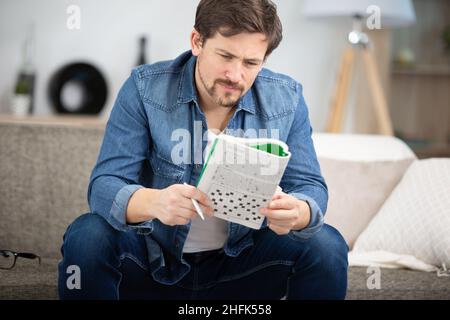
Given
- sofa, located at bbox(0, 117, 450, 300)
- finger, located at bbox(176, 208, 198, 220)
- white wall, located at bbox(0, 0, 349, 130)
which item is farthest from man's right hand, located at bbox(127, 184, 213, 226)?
white wall, located at bbox(0, 0, 349, 130)

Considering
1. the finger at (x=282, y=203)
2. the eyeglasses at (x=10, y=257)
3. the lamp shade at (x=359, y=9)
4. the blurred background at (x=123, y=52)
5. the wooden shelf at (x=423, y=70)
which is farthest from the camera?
the wooden shelf at (x=423, y=70)

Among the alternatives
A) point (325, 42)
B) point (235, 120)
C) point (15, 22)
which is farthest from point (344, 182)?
point (15, 22)

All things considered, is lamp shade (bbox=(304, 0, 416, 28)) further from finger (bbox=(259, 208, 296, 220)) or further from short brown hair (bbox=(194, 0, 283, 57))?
finger (bbox=(259, 208, 296, 220))

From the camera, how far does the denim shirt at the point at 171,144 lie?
1.47 meters

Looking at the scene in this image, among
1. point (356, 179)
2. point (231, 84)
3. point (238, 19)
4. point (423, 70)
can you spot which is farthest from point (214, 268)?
point (423, 70)

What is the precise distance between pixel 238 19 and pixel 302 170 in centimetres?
36

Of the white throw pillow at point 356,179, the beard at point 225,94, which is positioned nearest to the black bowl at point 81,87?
the white throw pillow at point 356,179

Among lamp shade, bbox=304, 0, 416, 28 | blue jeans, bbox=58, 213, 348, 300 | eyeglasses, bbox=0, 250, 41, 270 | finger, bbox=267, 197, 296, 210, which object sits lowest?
eyeglasses, bbox=0, 250, 41, 270

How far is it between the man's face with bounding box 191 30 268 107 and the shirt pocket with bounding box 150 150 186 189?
163 mm

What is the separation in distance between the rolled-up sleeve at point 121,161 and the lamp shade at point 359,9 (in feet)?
5.72

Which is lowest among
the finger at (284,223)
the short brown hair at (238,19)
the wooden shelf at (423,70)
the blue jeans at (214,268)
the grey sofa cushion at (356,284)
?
the grey sofa cushion at (356,284)

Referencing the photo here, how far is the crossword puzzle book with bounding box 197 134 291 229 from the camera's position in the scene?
119 centimetres

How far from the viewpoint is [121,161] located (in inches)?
57.8

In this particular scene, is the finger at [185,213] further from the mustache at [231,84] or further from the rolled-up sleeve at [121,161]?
the mustache at [231,84]
